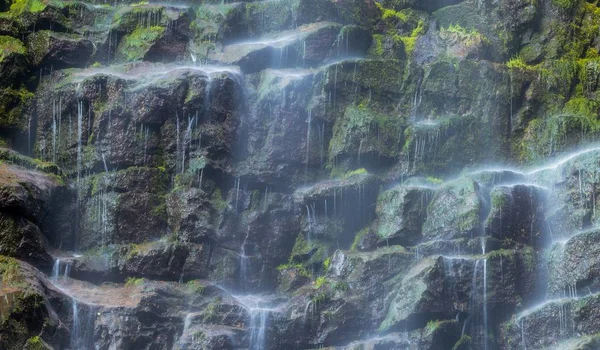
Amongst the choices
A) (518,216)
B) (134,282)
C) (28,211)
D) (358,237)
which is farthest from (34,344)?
(518,216)

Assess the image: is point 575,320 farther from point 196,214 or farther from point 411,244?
point 196,214

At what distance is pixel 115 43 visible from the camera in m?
25.6

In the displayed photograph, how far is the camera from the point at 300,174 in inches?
898

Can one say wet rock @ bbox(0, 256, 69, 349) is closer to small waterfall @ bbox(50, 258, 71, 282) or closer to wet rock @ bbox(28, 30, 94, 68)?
small waterfall @ bbox(50, 258, 71, 282)

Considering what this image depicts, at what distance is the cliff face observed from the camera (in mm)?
19438

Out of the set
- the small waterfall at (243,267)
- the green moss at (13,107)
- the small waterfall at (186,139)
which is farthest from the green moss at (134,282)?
the green moss at (13,107)

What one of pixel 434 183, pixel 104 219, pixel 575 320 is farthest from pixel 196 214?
pixel 575 320

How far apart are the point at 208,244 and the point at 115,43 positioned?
7.85 m

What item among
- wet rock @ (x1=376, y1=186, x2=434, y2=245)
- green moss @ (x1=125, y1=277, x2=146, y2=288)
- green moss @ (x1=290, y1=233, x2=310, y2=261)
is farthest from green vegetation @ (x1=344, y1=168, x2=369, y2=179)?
green moss @ (x1=125, y1=277, x2=146, y2=288)

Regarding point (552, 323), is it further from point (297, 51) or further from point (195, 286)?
point (297, 51)

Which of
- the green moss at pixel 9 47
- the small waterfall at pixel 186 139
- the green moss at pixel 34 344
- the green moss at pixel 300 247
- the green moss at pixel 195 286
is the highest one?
the green moss at pixel 9 47

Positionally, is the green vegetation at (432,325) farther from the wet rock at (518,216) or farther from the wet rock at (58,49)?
the wet rock at (58,49)

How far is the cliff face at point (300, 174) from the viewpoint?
19438 mm

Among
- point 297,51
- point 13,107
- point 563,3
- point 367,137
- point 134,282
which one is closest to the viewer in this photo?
point 134,282
